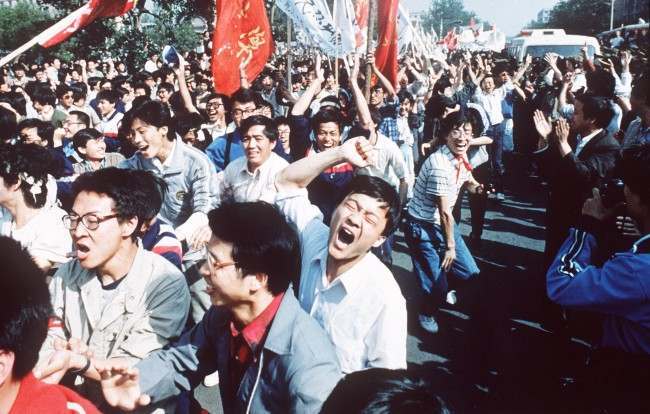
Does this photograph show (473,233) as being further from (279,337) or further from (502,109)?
(279,337)

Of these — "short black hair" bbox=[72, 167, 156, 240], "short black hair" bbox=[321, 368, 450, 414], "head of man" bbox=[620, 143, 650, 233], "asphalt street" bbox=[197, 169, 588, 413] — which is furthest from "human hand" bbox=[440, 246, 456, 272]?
"short black hair" bbox=[321, 368, 450, 414]

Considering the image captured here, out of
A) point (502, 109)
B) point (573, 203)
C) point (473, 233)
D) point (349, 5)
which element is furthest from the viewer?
point (502, 109)

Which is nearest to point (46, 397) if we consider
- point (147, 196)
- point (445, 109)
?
point (147, 196)

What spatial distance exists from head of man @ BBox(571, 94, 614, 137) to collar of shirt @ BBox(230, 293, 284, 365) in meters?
2.95

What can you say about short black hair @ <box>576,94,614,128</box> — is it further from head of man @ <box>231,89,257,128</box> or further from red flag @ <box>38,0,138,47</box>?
red flag @ <box>38,0,138,47</box>

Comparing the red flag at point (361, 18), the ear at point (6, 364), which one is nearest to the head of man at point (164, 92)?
the red flag at point (361, 18)

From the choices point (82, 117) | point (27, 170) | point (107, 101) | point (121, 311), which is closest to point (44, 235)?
point (27, 170)

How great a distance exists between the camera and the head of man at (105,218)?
2135 millimetres

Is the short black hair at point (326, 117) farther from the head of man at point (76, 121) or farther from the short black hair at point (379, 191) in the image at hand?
the head of man at point (76, 121)

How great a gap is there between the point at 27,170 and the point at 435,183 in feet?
8.28

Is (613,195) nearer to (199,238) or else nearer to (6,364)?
(199,238)

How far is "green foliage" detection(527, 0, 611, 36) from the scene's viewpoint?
132ft

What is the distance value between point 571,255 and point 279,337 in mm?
1357

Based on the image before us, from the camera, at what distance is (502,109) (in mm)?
9016
